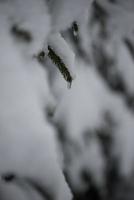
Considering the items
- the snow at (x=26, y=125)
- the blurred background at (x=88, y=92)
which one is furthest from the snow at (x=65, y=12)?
the snow at (x=26, y=125)

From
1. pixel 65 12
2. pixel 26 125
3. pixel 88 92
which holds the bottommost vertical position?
pixel 26 125

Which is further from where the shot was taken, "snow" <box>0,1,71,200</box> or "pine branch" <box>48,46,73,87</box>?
"pine branch" <box>48,46,73,87</box>

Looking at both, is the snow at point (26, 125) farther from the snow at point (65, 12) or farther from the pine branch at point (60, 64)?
the snow at point (65, 12)

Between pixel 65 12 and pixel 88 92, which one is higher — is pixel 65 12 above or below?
above

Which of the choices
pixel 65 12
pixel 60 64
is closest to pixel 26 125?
pixel 60 64

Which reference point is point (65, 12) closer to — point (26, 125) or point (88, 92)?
point (88, 92)

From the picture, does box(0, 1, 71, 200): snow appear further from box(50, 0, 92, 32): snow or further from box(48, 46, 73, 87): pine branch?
box(50, 0, 92, 32): snow

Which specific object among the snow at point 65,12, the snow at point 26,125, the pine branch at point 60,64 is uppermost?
the snow at point 65,12

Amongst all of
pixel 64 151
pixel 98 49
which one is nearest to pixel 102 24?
pixel 98 49

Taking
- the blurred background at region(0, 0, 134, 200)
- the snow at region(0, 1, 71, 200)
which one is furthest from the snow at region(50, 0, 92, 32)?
the snow at region(0, 1, 71, 200)

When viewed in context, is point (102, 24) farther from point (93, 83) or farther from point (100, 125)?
point (100, 125)

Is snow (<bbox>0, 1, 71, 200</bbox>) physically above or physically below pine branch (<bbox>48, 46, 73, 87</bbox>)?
below
